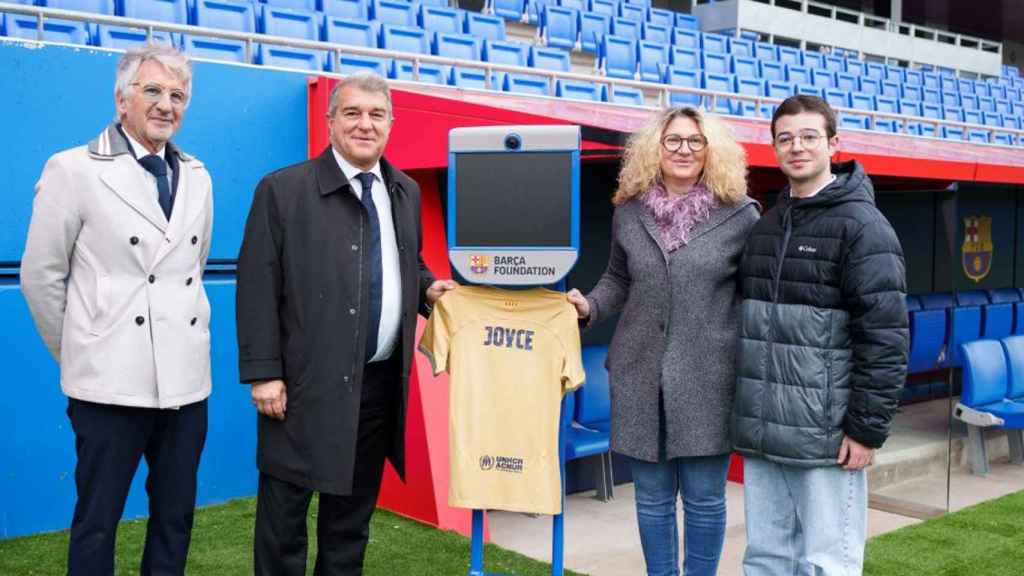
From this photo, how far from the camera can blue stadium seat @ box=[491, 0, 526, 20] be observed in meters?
10.9

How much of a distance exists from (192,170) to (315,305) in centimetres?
57

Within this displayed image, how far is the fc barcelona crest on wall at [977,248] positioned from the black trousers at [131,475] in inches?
286

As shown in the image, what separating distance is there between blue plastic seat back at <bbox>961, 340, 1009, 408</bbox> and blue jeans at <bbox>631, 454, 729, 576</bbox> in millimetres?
4086

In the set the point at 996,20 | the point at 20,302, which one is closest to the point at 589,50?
the point at 20,302

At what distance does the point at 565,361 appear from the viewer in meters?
3.19

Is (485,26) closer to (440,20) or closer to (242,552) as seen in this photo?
(440,20)

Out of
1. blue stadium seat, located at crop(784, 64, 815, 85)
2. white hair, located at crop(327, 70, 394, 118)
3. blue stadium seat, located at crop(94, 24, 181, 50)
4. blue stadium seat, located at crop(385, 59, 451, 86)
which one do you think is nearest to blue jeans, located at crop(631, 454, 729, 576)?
white hair, located at crop(327, 70, 394, 118)

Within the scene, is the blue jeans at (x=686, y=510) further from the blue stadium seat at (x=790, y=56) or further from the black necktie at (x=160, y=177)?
the blue stadium seat at (x=790, y=56)

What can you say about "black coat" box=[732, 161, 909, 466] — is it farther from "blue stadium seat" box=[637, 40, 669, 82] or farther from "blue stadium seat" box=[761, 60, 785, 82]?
"blue stadium seat" box=[761, 60, 785, 82]

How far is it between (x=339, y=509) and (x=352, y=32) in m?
5.65

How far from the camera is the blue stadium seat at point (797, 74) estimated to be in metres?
13.1

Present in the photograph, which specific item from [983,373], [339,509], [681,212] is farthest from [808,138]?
[983,373]

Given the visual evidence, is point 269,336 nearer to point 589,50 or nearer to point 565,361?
point 565,361

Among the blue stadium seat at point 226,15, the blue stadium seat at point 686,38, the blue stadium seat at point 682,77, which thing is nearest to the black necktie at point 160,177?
the blue stadium seat at point 226,15
